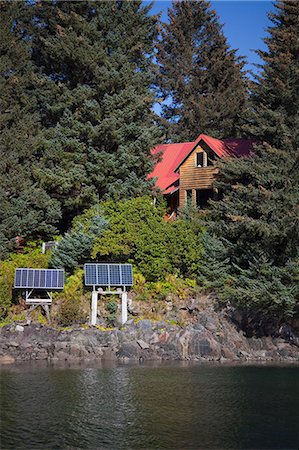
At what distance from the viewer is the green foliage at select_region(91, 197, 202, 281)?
31391mm

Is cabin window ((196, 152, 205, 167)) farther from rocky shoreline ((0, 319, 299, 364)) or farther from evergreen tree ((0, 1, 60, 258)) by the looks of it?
rocky shoreline ((0, 319, 299, 364))

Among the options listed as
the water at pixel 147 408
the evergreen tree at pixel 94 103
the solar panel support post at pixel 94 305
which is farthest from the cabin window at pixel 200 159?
the water at pixel 147 408

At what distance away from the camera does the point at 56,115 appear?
3794cm

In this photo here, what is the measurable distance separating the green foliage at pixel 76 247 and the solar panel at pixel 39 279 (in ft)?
5.21

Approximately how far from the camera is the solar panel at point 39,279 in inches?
1150

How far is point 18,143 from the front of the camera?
35.3m

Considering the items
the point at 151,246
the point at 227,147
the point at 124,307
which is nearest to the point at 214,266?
the point at 151,246

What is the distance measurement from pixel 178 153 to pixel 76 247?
1644cm

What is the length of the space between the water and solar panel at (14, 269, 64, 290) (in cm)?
668

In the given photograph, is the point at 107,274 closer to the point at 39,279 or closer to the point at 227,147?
the point at 39,279

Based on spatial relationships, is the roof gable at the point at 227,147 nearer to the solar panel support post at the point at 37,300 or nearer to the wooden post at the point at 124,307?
the wooden post at the point at 124,307

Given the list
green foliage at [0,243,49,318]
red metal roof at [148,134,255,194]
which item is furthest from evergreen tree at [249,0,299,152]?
green foliage at [0,243,49,318]

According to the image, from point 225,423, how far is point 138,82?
2803 centimetres

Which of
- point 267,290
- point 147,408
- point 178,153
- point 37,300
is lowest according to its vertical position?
point 147,408
